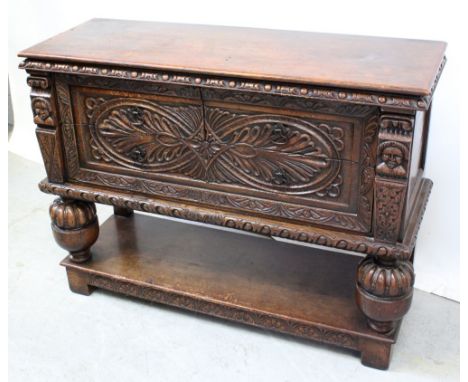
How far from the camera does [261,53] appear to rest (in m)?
1.86

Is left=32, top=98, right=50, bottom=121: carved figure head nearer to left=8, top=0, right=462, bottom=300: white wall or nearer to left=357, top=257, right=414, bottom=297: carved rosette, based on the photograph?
left=8, top=0, right=462, bottom=300: white wall

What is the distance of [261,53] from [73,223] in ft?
2.57

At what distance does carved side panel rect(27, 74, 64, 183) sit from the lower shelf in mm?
363

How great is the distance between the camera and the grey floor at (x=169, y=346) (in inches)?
77.5

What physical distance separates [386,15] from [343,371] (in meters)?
1.06

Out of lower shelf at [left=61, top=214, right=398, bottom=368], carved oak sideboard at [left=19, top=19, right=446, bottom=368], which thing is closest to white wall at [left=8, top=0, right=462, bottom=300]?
carved oak sideboard at [left=19, top=19, right=446, bottom=368]

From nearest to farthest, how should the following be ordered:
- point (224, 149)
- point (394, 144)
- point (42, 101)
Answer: point (394, 144) → point (224, 149) → point (42, 101)

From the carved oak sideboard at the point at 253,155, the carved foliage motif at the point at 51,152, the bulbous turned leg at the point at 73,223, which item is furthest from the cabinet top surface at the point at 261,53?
the bulbous turned leg at the point at 73,223

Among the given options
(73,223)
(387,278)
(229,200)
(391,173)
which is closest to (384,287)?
(387,278)

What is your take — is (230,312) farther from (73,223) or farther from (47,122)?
(47,122)

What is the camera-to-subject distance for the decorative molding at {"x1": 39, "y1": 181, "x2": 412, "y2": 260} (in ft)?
5.83

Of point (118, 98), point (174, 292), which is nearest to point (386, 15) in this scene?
point (118, 98)

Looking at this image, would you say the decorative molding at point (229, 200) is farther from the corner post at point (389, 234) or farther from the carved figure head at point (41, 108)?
the carved figure head at point (41, 108)

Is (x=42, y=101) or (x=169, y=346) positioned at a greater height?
(x=42, y=101)
